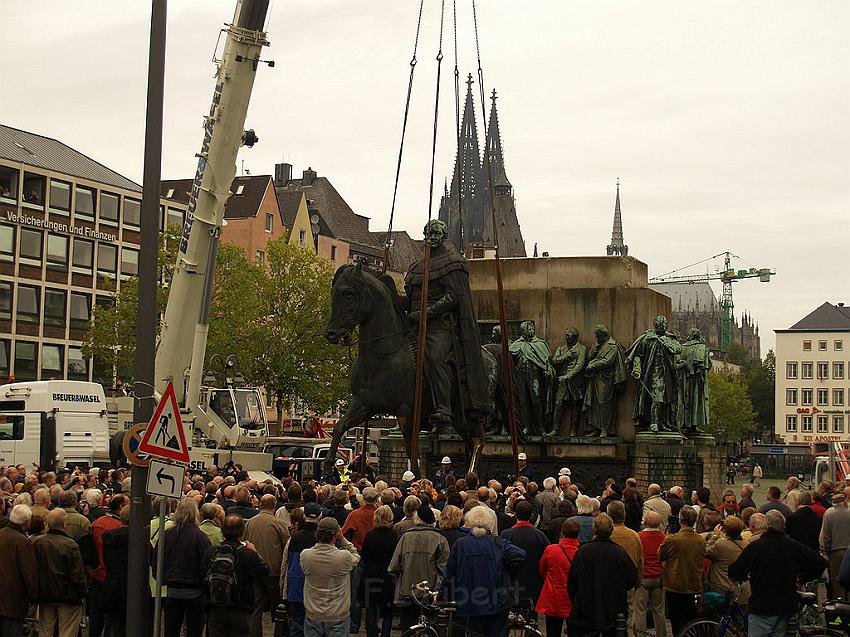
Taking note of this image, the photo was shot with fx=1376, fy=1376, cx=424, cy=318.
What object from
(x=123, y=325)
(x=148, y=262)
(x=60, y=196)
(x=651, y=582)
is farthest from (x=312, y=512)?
(x=60, y=196)

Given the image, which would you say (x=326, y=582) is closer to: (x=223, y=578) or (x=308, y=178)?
(x=223, y=578)

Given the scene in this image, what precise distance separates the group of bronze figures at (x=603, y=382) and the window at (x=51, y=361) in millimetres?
48258

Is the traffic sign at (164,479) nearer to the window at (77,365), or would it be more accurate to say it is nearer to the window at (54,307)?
the window at (54,307)

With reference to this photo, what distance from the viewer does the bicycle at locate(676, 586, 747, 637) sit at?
12.1 metres


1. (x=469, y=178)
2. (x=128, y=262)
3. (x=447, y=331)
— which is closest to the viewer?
(x=447, y=331)

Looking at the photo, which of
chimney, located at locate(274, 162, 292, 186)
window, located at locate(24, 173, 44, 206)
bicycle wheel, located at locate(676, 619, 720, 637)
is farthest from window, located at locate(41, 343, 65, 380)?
bicycle wheel, located at locate(676, 619, 720, 637)

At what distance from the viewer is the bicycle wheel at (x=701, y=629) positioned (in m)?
12.5

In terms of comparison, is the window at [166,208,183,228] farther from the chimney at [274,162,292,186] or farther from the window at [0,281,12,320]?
the chimney at [274,162,292,186]

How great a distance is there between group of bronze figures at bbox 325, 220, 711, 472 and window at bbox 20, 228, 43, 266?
1891 inches

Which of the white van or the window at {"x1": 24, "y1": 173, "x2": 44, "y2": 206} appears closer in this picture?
the white van

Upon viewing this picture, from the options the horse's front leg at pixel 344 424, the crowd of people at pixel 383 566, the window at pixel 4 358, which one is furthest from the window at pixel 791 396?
the crowd of people at pixel 383 566

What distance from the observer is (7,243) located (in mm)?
67625

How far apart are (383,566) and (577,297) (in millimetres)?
14251

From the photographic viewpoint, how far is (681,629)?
41.4 ft
